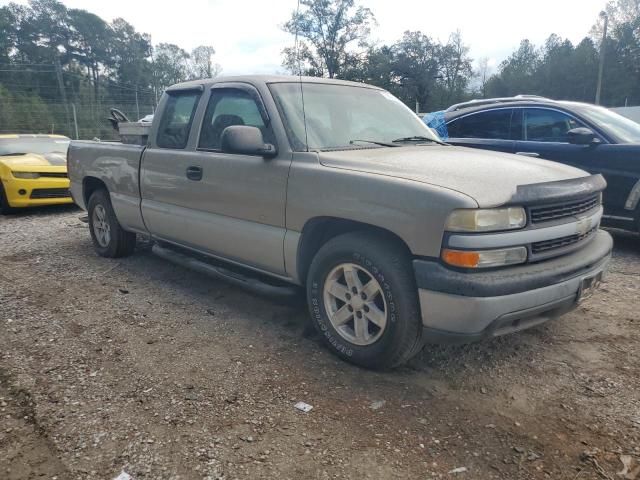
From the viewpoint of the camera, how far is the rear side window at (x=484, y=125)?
6.42 m

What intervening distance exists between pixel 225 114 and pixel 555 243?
259cm

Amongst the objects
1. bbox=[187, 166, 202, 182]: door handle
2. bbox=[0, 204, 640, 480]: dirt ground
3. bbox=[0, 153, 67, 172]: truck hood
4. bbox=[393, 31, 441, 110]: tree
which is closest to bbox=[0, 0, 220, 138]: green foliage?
bbox=[0, 153, 67, 172]: truck hood

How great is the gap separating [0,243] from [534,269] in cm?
656

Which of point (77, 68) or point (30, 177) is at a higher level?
point (77, 68)

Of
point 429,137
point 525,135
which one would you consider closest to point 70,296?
point 429,137

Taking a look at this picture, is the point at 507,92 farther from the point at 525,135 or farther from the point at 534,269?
the point at 534,269

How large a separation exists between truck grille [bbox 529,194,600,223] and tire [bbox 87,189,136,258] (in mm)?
4269

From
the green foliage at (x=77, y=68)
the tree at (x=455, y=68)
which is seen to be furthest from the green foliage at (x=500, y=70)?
the green foliage at (x=77, y=68)

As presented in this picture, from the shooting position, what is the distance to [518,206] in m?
2.60

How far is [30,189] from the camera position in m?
8.34

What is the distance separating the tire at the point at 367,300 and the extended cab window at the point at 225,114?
1186 mm

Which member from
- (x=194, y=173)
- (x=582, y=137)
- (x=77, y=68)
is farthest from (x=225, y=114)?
(x=77, y=68)

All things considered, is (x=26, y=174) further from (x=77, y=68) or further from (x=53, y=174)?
(x=77, y=68)

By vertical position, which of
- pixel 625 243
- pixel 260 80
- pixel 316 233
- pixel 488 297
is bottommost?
pixel 625 243
